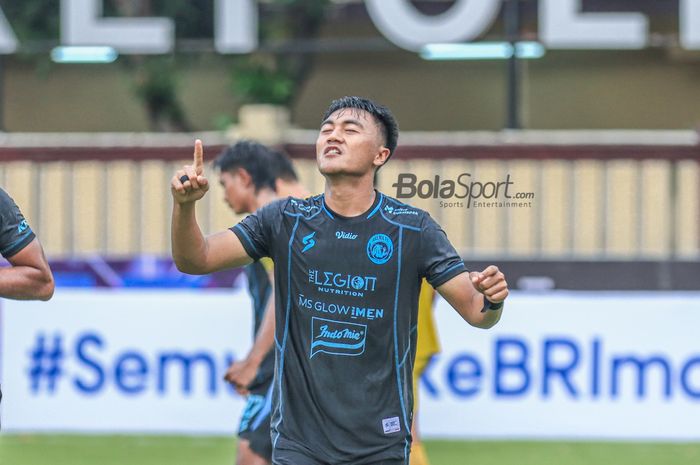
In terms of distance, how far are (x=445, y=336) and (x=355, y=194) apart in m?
5.03

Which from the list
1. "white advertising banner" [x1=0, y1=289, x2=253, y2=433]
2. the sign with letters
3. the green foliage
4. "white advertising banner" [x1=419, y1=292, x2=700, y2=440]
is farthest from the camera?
the green foliage

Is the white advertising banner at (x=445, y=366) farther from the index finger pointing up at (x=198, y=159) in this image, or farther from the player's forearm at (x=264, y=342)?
the index finger pointing up at (x=198, y=159)

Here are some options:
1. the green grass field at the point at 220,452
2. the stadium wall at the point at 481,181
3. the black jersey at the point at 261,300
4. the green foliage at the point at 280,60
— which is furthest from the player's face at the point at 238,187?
the green foliage at the point at 280,60

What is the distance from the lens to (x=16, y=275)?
177 inches

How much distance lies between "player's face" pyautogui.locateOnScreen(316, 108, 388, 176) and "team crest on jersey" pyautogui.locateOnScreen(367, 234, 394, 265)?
0.74 feet

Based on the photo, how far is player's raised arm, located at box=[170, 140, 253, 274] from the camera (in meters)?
4.04

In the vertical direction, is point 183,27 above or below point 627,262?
above

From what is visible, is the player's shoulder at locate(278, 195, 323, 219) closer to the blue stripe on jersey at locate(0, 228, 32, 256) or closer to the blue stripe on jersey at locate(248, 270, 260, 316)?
the blue stripe on jersey at locate(0, 228, 32, 256)

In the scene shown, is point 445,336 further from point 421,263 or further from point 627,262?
point 421,263

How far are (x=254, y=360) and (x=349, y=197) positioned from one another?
1.57 metres

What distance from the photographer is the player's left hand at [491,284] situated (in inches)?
162

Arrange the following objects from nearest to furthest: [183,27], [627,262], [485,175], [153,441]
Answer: [153,441]
[627,262]
[485,175]
[183,27]

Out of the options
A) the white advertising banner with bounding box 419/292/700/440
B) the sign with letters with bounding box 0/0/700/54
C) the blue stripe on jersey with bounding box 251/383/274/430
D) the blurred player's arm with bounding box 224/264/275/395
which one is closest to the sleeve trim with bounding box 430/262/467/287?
the blurred player's arm with bounding box 224/264/275/395

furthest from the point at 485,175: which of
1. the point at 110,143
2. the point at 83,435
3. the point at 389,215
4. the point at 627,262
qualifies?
the point at 389,215
